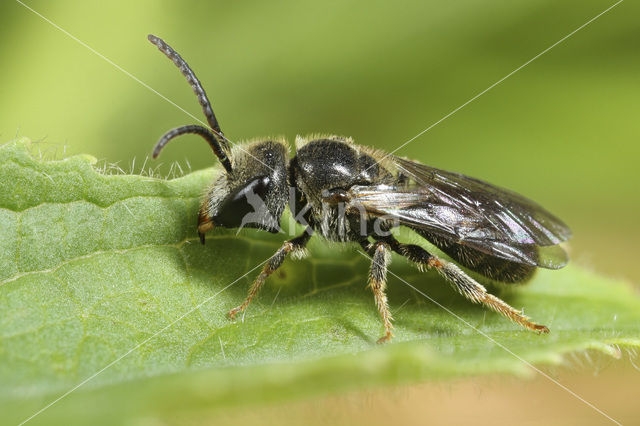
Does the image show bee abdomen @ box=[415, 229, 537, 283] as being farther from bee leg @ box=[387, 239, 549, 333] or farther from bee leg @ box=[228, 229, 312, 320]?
bee leg @ box=[228, 229, 312, 320]

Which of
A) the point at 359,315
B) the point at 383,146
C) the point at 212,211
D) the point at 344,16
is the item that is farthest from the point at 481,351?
the point at 344,16

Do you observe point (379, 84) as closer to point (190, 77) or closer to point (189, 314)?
A: point (190, 77)

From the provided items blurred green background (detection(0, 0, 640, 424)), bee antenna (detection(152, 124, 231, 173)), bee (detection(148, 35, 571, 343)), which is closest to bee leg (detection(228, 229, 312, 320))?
bee (detection(148, 35, 571, 343))

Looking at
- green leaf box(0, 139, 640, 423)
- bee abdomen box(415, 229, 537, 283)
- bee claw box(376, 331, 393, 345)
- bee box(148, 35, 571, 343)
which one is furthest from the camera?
bee abdomen box(415, 229, 537, 283)

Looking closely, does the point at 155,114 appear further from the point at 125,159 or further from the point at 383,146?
the point at 383,146

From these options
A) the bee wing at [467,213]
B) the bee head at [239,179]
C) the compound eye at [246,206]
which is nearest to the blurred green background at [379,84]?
the bee wing at [467,213]

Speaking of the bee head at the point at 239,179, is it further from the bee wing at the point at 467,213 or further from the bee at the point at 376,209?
the bee wing at the point at 467,213
